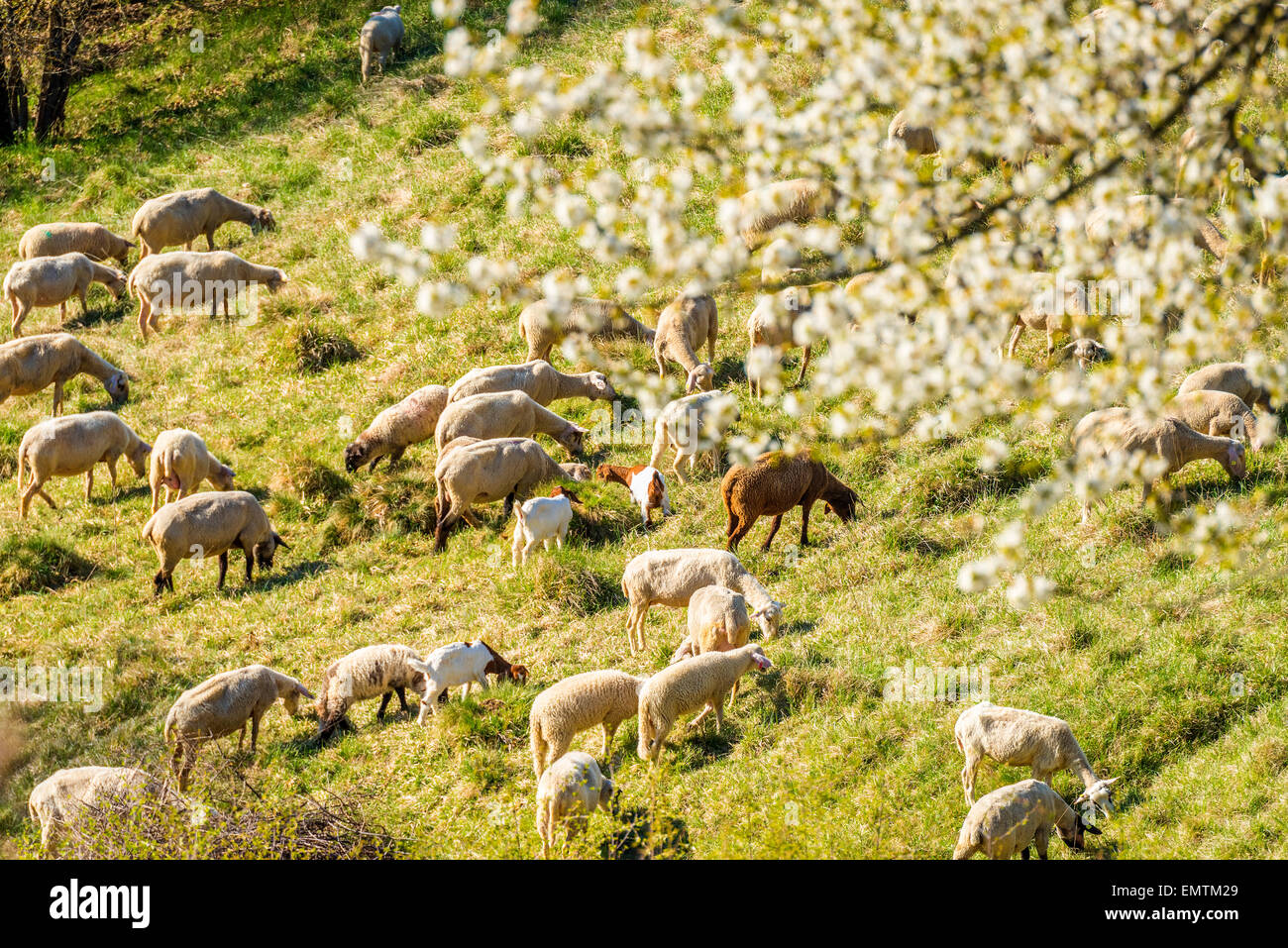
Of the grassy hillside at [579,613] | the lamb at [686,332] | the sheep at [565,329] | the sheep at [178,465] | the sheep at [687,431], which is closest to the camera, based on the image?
the grassy hillside at [579,613]

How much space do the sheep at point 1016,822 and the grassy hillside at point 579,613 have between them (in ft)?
1.21

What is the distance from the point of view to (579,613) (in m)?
14.5

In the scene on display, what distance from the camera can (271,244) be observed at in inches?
1013

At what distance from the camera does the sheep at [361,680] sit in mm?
13102

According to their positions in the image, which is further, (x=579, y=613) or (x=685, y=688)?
(x=579, y=613)

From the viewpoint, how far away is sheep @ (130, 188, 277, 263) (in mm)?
25031

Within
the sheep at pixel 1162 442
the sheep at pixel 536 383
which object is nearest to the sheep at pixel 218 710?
the sheep at pixel 536 383

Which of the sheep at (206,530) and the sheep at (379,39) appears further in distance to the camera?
the sheep at (379,39)

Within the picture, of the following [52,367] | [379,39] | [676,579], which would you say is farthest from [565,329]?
[379,39]

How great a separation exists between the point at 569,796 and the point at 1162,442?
730 centimetres

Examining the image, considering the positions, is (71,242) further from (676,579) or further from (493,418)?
(676,579)

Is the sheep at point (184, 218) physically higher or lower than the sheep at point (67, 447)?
higher

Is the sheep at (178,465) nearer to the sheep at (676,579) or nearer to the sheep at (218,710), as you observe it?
the sheep at (218,710)

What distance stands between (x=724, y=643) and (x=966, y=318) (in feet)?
18.7
